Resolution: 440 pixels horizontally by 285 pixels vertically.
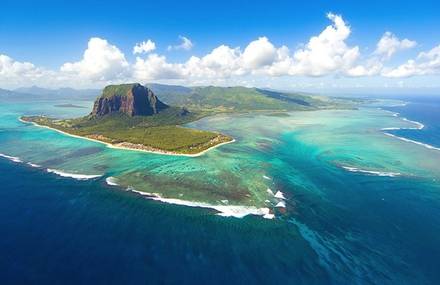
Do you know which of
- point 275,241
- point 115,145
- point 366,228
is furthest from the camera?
point 115,145

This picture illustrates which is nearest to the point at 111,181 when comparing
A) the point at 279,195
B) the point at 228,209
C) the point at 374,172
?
the point at 228,209

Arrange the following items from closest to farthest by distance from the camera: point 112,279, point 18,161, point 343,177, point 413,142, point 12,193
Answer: point 112,279 → point 12,193 → point 343,177 → point 18,161 → point 413,142

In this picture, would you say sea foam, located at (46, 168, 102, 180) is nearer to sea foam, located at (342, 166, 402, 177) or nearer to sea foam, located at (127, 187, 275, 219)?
sea foam, located at (127, 187, 275, 219)

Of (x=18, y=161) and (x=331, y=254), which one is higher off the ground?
(x=18, y=161)

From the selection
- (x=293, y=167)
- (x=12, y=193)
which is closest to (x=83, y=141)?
(x=12, y=193)

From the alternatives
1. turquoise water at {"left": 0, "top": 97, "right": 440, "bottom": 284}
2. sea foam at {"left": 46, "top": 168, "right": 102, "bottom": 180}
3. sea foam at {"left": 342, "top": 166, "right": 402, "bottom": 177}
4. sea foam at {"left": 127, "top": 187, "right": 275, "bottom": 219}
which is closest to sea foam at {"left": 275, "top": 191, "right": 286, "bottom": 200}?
turquoise water at {"left": 0, "top": 97, "right": 440, "bottom": 284}

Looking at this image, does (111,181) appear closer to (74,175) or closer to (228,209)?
(74,175)

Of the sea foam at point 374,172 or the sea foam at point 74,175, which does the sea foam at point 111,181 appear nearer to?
the sea foam at point 74,175

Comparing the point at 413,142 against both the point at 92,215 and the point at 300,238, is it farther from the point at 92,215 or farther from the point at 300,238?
the point at 92,215

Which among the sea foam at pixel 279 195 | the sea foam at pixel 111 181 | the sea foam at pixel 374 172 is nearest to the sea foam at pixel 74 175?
the sea foam at pixel 111 181
